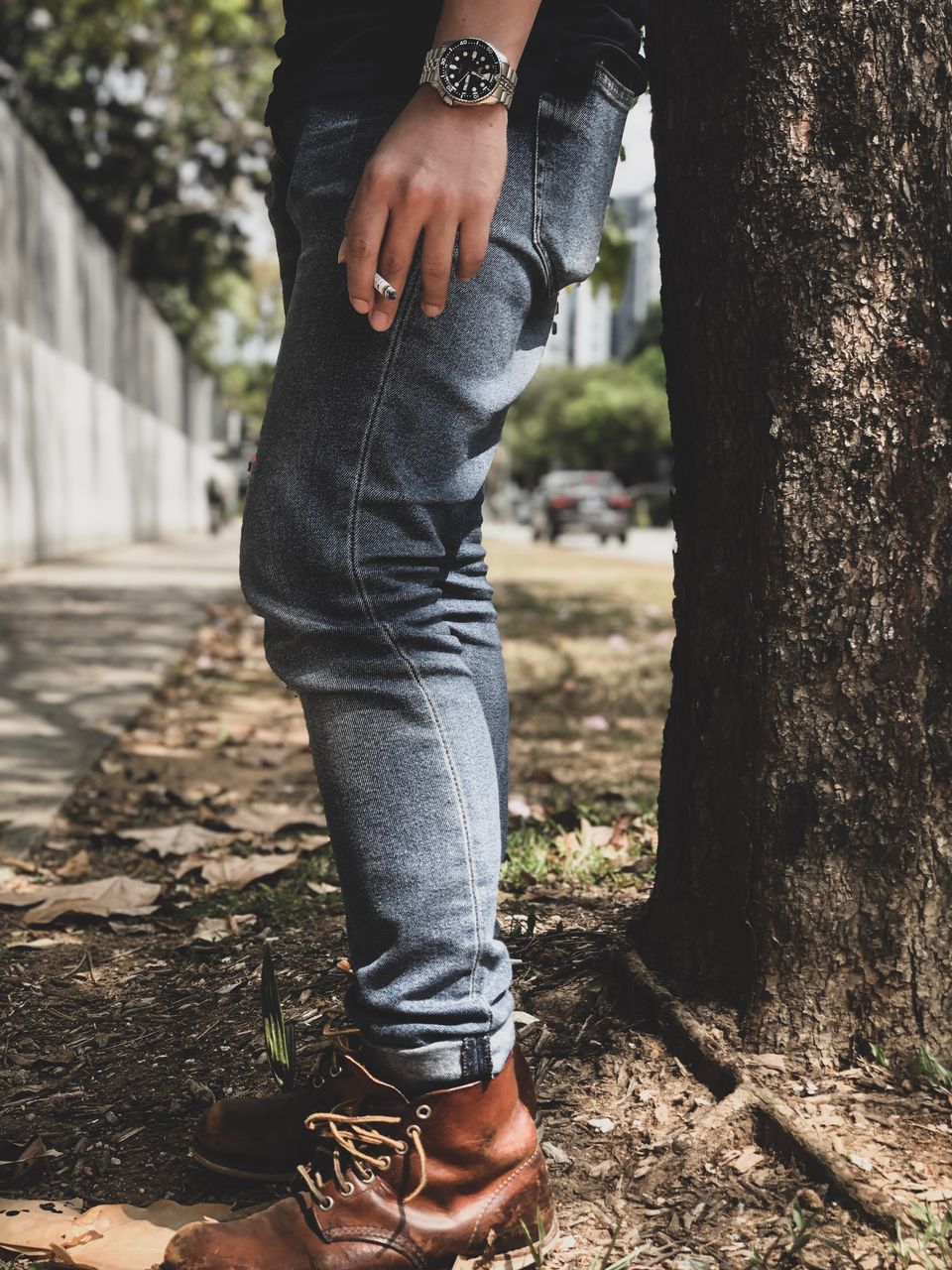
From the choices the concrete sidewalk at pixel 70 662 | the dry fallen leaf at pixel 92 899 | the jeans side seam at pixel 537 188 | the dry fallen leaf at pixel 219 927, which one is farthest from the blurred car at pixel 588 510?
the jeans side seam at pixel 537 188

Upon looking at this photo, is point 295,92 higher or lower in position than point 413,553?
higher

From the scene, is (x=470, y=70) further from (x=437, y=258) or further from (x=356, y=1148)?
(x=356, y=1148)

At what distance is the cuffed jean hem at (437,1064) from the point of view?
1339 mm

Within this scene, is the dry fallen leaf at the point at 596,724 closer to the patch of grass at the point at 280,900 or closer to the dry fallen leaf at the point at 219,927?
the patch of grass at the point at 280,900

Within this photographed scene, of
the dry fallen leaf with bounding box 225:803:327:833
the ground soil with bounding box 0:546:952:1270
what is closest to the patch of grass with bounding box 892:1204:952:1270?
the ground soil with bounding box 0:546:952:1270

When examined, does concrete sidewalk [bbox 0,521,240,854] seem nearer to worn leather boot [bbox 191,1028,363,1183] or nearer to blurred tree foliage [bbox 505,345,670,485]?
worn leather boot [bbox 191,1028,363,1183]

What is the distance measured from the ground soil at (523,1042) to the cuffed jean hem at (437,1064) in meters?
0.23

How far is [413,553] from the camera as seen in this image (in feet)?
4.43

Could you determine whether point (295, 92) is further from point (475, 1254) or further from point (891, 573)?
point (475, 1254)

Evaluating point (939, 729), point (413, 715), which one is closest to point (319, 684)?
point (413, 715)

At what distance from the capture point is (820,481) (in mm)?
1517

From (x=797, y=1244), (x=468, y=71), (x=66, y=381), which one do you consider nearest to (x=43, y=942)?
(x=797, y=1244)

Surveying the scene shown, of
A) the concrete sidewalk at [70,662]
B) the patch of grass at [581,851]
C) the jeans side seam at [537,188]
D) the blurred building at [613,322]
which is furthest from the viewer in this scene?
the blurred building at [613,322]

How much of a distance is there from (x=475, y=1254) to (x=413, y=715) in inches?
22.9
